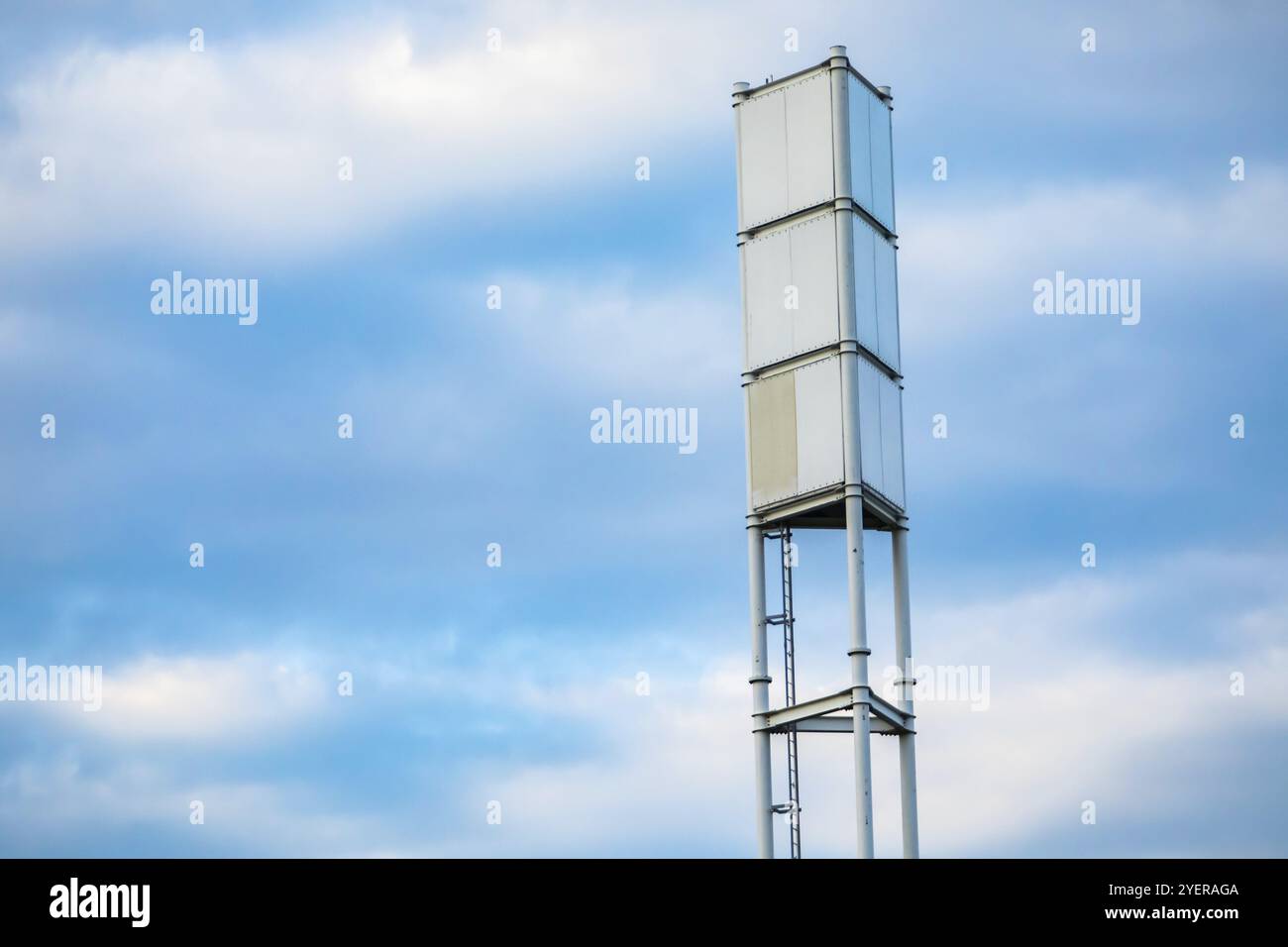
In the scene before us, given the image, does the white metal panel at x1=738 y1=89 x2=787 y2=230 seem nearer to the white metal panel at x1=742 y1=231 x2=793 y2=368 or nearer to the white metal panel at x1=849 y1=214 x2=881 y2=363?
the white metal panel at x1=742 y1=231 x2=793 y2=368

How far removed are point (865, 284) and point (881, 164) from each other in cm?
361

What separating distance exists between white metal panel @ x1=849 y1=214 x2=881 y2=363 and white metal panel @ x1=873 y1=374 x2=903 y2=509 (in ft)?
3.98

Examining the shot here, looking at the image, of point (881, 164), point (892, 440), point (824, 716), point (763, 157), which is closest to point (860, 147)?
point (881, 164)

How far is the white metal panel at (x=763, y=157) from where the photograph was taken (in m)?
60.1

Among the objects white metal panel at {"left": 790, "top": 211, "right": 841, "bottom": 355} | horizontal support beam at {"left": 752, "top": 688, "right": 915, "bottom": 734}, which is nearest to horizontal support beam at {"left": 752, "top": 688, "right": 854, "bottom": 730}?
horizontal support beam at {"left": 752, "top": 688, "right": 915, "bottom": 734}

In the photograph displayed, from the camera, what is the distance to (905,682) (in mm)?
58344

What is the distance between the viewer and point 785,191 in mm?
59906

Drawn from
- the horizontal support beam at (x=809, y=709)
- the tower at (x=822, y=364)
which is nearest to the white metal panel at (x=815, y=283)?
the tower at (x=822, y=364)

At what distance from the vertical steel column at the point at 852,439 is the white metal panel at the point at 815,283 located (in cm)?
28
